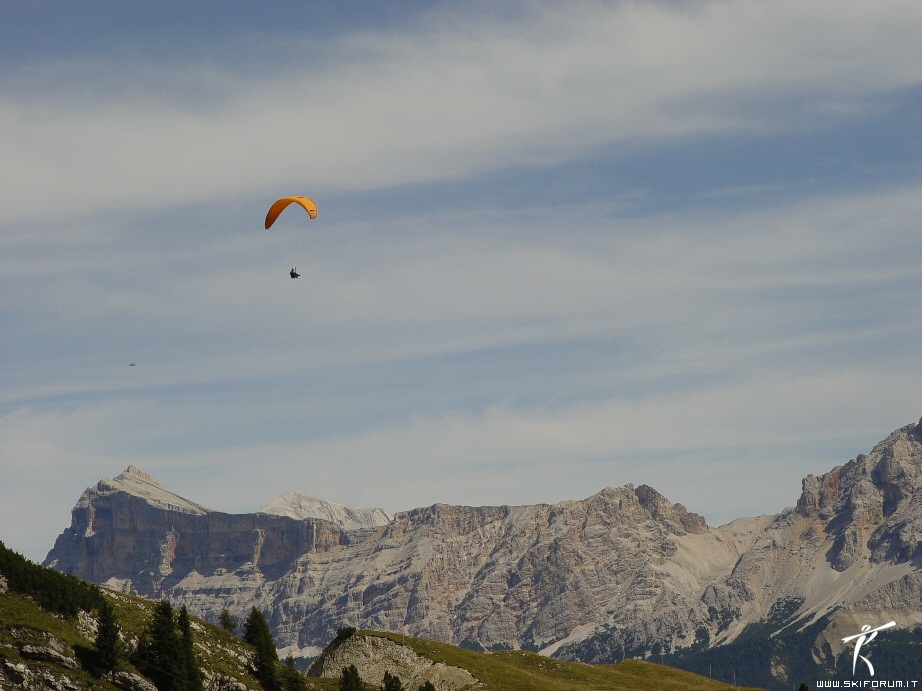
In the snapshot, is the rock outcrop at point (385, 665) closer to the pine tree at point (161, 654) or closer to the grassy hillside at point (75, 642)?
the grassy hillside at point (75, 642)

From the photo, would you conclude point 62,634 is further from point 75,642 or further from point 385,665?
point 385,665

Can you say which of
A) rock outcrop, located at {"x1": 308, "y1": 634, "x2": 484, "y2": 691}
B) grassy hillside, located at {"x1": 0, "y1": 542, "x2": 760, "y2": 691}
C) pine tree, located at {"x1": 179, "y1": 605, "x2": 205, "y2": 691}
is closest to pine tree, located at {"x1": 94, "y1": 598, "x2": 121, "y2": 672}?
grassy hillside, located at {"x1": 0, "y1": 542, "x2": 760, "y2": 691}

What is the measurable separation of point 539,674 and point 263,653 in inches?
1892

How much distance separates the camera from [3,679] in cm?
11838

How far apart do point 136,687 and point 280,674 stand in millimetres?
21718

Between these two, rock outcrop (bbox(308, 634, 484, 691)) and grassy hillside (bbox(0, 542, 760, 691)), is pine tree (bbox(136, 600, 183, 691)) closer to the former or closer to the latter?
grassy hillside (bbox(0, 542, 760, 691))

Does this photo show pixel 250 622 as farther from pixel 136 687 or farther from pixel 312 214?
pixel 312 214

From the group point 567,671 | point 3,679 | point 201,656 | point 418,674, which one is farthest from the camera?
point 567,671

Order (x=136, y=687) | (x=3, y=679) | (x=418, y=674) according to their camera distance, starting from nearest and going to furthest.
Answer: (x=3, y=679) → (x=136, y=687) → (x=418, y=674)

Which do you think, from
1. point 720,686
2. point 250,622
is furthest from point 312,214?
point 720,686

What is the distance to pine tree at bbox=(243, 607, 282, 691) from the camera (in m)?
146

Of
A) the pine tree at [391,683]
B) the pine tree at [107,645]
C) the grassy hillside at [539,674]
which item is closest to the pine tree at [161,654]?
the pine tree at [107,645]

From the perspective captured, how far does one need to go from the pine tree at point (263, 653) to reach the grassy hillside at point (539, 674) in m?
25.6

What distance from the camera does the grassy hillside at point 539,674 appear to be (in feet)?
563
